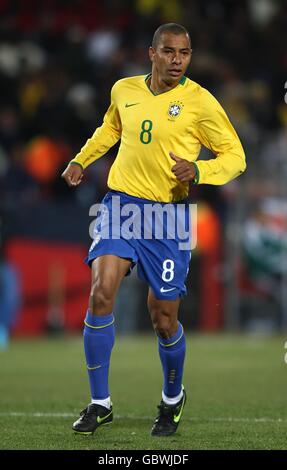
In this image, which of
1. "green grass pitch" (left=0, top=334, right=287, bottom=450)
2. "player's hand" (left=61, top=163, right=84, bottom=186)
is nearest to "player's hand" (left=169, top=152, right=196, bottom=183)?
"player's hand" (left=61, top=163, right=84, bottom=186)

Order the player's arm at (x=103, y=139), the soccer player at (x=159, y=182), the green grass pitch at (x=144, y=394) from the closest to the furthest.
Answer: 1. the green grass pitch at (x=144, y=394)
2. the soccer player at (x=159, y=182)
3. the player's arm at (x=103, y=139)

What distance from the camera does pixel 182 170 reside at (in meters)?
5.97

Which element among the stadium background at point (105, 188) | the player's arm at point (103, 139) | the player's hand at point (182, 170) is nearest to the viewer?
the player's hand at point (182, 170)

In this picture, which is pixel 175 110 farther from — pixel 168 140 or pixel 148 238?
pixel 148 238

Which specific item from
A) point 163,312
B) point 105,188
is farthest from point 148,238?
point 105,188

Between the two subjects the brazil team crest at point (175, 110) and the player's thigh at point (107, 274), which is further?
the brazil team crest at point (175, 110)

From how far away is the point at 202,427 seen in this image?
638cm

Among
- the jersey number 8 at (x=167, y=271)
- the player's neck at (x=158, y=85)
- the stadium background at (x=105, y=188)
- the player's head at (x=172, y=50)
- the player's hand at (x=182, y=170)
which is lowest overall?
the stadium background at (x=105, y=188)

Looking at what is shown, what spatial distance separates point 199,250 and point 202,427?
850 cm

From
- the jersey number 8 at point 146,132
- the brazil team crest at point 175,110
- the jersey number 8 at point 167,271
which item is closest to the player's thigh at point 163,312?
the jersey number 8 at point 167,271

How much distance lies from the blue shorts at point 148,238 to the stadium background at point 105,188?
6876 mm

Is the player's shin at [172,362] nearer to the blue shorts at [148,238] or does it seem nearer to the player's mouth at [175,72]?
the blue shorts at [148,238]

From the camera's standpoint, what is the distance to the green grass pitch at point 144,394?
19.1ft

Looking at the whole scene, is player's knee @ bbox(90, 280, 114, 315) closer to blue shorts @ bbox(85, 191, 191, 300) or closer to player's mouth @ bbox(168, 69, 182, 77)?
blue shorts @ bbox(85, 191, 191, 300)
